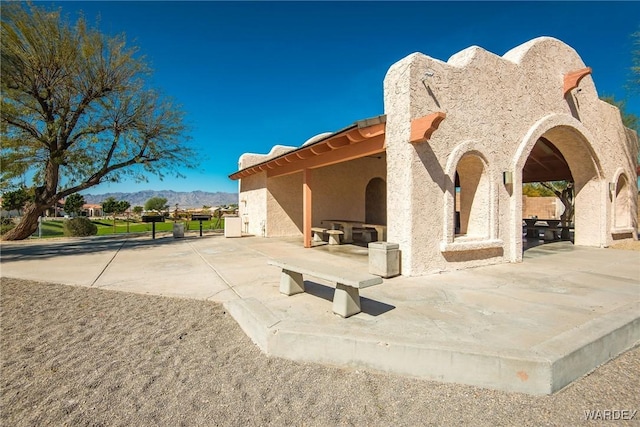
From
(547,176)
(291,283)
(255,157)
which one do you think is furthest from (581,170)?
(255,157)

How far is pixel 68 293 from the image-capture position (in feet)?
16.8

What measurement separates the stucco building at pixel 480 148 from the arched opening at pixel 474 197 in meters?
0.02

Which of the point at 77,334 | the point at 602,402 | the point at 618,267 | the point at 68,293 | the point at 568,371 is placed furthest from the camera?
the point at 618,267

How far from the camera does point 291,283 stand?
464cm

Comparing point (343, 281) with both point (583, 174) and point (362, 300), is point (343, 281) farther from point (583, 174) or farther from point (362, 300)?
point (583, 174)

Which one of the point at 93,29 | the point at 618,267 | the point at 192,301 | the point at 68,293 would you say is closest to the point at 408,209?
the point at 192,301

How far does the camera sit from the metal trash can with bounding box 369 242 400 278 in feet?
18.8

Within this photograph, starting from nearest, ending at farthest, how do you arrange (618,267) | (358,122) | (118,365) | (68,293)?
1. (118,365)
2. (68,293)
3. (358,122)
4. (618,267)

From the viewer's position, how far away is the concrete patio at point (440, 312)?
103 inches

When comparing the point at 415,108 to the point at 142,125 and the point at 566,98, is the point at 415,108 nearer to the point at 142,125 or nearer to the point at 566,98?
the point at 566,98

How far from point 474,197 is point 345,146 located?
3385 mm

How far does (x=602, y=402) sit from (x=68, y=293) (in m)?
7.15

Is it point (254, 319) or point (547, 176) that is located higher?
point (547, 176)

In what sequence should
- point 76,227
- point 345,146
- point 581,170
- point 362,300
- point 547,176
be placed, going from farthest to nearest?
point 76,227 < point 547,176 < point 581,170 < point 345,146 < point 362,300
